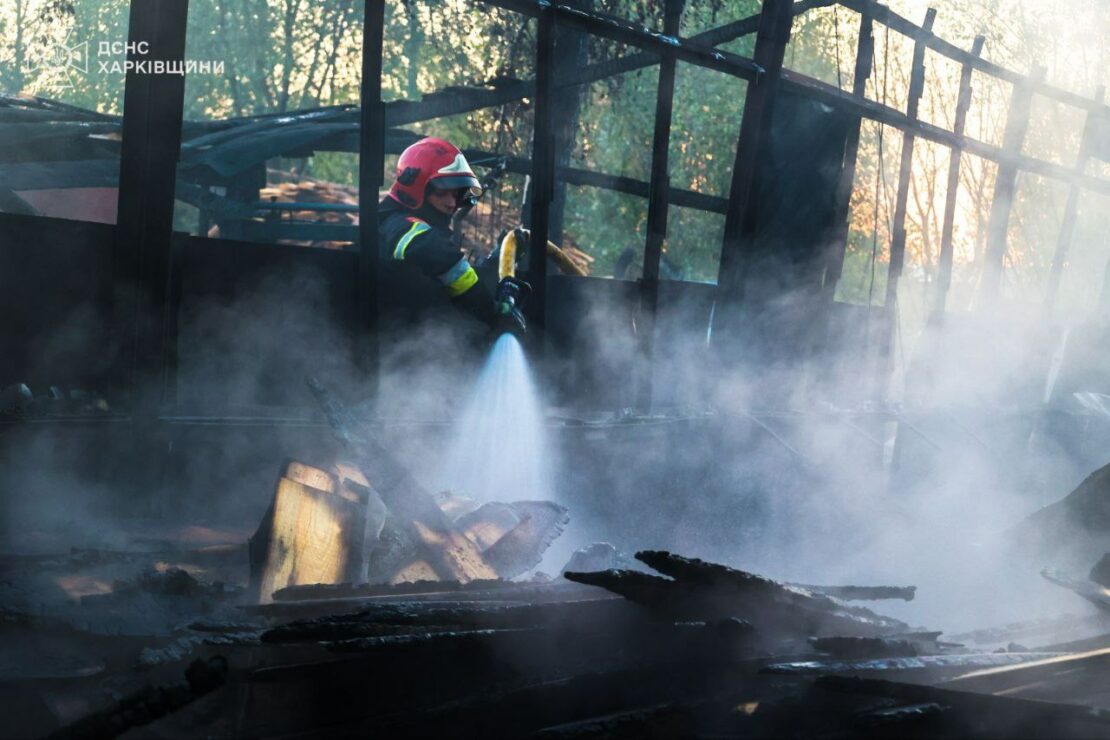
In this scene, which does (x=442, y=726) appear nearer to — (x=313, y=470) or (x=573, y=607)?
(x=573, y=607)

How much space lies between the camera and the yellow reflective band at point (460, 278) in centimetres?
707

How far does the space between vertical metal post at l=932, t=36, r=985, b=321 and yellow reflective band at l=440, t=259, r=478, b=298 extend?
7.48 meters

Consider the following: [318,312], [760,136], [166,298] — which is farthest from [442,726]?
[760,136]

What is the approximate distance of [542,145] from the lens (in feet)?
24.3

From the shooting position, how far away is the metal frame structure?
5.61 m

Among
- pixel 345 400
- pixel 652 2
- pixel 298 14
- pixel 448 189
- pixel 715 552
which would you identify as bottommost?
pixel 715 552

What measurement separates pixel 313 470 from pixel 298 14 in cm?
2879

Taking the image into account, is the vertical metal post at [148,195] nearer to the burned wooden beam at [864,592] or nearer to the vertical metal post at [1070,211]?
the burned wooden beam at [864,592]

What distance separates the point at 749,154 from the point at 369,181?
3937 millimetres

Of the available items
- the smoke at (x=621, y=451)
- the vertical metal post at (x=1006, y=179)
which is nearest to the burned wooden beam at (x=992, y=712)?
the smoke at (x=621, y=451)

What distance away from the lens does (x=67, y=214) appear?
14.6 m

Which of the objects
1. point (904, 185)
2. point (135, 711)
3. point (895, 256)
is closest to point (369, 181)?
point (135, 711)


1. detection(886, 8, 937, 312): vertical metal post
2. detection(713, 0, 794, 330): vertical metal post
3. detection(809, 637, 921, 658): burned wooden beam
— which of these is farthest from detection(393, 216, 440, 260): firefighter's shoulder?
detection(886, 8, 937, 312): vertical metal post

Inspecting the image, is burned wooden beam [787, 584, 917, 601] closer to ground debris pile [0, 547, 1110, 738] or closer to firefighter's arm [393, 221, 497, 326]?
ground debris pile [0, 547, 1110, 738]
